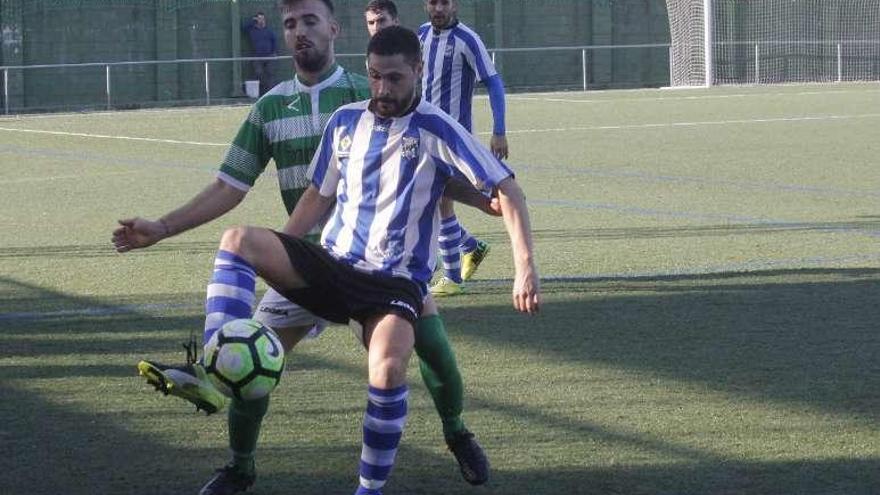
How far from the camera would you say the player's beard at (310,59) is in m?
5.86

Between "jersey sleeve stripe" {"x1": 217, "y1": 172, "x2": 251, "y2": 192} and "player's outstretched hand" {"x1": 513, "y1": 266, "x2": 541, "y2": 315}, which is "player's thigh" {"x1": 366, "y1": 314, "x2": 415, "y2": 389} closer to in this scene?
"player's outstretched hand" {"x1": 513, "y1": 266, "x2": 541, "y2": 315}

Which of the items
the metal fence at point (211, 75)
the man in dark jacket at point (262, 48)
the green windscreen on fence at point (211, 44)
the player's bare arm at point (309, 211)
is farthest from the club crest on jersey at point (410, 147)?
the man in dark jacket at point (262, 48)

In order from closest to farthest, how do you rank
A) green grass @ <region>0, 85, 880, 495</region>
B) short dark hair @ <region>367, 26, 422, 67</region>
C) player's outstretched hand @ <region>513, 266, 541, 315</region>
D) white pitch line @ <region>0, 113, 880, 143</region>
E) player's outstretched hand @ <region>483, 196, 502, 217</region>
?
1. player's outstretched hand @ <region>513, 266, 541, 315</region>
2. short dark hair @ <region>367, 26, 422, 67</region>
3. player's outstretched hand @ <region>483, 196, 502, 217</region>
4. green grass @ <region>0, 85, 880, 495</region>
5. white pitch line @ <region>0, 113, 880, 143</region>

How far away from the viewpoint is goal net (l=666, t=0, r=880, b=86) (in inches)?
1682

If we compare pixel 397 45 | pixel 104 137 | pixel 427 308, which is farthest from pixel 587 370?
pixel 104 137

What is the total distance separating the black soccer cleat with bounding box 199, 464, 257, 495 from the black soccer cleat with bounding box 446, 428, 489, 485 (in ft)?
2.18

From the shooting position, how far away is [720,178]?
16.6 m

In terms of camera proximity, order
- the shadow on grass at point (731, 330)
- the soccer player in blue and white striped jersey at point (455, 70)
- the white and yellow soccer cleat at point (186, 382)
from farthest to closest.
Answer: the soccer player in blue and white striped jersey at point (455, 70)
the shadow on grass at point (731, 330)
the white and yellow soccer cleat at point (186, 382)

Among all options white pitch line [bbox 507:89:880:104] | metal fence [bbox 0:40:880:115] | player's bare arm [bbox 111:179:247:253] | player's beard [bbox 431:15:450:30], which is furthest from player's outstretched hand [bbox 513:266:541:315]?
metal fence [bbox 0:40:880:115]

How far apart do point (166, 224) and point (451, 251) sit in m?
4.19

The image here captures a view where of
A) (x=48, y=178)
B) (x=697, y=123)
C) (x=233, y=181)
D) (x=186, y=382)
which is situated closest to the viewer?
(x=186, y=382)

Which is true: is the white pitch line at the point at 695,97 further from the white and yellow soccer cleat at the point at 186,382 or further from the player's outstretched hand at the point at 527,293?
the white and yellow soccer cleat at the point at 186,382

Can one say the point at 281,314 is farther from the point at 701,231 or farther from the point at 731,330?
the point at 701,231

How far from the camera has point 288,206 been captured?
605 centimetres
